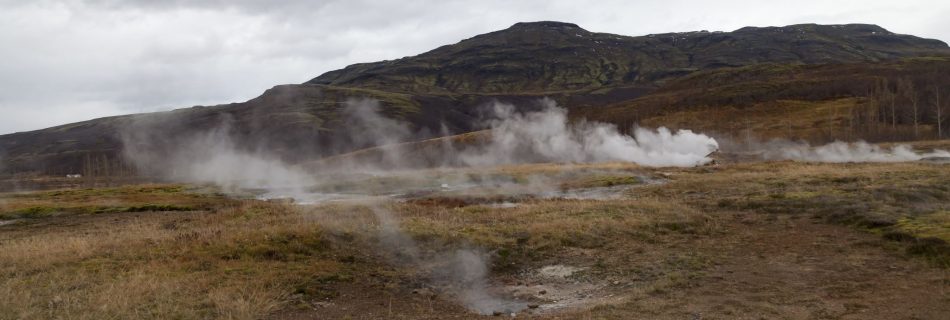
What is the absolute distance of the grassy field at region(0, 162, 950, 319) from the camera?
1313cm

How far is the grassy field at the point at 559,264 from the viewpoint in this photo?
43.1 feet

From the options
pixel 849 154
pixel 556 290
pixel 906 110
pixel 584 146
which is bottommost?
pixel 849 154

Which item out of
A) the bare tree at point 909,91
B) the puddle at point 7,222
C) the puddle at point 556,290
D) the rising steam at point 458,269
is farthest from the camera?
the bare tree at point 909,91

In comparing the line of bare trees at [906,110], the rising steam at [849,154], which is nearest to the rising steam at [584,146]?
the rising steam at [849,154]

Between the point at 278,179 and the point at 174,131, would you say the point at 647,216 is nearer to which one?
the point at 278,179

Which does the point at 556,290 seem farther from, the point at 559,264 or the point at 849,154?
the point at 849,154

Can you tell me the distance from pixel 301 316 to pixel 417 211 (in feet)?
59.1

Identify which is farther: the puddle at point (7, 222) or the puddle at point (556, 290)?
the puddle at point (7, 222)

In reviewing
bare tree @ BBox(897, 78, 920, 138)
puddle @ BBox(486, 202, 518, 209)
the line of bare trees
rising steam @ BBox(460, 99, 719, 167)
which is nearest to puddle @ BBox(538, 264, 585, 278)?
puddle @ BBox(486, 202, 518, 209)

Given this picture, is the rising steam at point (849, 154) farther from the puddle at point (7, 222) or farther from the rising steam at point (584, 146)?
the puddle at point (7, 222)

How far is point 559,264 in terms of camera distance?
18500 mm

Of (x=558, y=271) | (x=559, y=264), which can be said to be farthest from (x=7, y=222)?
(x=558, y=271)

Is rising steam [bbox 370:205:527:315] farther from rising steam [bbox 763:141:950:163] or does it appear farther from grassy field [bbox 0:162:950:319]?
rising steam [bbox 763:141:950:163]

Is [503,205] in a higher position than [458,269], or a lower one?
lower
